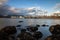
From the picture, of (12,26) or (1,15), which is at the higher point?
(1,15)

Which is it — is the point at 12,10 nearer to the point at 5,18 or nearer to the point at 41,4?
the point at 5,18

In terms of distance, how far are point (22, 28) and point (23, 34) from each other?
186 mm

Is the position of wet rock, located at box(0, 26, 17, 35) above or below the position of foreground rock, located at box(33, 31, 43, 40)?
above

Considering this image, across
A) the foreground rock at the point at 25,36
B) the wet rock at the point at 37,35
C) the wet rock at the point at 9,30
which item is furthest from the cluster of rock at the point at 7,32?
the wet rock at the point at 37,35

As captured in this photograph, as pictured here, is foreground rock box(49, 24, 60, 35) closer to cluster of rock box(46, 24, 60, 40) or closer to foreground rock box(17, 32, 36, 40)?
cluster of rock box(46, 24, 60, 40)

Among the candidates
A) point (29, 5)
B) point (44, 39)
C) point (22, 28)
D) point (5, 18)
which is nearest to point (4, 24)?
point (5, 18)

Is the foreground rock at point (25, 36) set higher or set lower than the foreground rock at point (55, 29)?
lower

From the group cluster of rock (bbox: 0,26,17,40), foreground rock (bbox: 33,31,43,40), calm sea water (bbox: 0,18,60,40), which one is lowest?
foreground rock (bbox: 33,31,43,40)

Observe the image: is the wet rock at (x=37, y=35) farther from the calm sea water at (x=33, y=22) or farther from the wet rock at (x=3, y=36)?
the wet rock at (x=3, y=36)

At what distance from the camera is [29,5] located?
12.6 feet

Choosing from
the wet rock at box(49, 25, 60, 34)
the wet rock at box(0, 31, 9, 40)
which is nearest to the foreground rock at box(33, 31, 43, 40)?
the wet rock at box(49, 25, 60, 34)

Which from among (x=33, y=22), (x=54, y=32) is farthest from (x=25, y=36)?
(x=54, y=32)

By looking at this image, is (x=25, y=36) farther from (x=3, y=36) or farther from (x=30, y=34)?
(x=3, y=36)

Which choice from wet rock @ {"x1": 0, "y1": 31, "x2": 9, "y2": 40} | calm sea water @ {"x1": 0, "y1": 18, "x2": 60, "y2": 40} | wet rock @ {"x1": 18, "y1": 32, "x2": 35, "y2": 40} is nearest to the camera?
wet rock @ {"x1": 0, "y1": 31, "x2": 9, "y2": 40}
